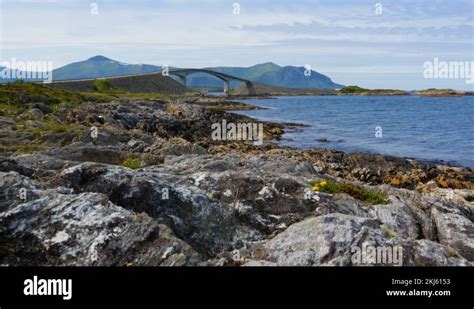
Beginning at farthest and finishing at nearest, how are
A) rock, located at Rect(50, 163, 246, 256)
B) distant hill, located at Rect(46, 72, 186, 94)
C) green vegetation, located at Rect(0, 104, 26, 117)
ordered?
distant hill, located at Rect(46, 72, 186, 94) → green vegetation, located at Rect(0, 104, 26, 117) → rock, located at Rect(50, 163, 246, 256)

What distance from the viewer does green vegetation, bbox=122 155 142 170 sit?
17.9 meters

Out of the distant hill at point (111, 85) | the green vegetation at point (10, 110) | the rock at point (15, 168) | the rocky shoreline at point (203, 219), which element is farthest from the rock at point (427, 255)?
the distant hill at point (111, 85)

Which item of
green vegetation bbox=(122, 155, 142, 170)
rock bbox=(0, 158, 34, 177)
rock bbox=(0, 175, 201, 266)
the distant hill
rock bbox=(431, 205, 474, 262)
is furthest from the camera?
the distant hill

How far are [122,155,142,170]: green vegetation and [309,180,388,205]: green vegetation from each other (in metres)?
7.59

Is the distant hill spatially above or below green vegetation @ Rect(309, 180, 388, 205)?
above

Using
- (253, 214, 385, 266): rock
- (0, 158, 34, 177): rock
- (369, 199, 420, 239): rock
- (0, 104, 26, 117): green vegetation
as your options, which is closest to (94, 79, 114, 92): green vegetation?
(0, 104, 26, 117): green vegetation

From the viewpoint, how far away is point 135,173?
40.3 feet

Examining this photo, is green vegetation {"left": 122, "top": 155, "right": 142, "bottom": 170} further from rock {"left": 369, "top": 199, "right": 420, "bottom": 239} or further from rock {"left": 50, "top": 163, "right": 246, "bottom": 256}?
rock {"left": 369, "top": 199, "right": 420, "bottom": 239}

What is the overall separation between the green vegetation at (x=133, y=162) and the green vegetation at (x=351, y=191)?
24.9 feet

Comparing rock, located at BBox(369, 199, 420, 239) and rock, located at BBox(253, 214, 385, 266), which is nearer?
rock, located at BBox(253, 214, 385, 266)

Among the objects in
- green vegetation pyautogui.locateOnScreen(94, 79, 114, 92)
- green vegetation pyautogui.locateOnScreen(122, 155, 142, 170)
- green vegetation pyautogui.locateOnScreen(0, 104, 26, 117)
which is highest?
green vegetation pyautogui.locateOnScreen(94, 79, 114, 92)

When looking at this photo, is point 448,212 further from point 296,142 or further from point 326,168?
point 296,142
